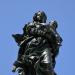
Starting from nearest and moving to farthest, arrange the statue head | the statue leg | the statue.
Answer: the statue leg → the statue → the statue head

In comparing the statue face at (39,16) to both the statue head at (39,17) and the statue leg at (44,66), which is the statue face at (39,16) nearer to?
the statue head at (39,17)

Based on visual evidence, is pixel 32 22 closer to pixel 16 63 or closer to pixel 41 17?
pixel 41 17

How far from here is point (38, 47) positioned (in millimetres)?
25094

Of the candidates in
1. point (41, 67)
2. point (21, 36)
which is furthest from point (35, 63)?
point (21, 36)

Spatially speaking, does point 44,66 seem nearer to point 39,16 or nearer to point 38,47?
point 38,47

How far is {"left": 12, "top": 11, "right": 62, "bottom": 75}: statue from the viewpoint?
80.0ft

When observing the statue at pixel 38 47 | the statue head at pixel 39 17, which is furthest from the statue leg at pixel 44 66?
the statue head at pixel 39 17

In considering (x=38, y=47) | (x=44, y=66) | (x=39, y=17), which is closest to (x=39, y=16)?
(x=39, y=17)

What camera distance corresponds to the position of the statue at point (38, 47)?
80.0 feet

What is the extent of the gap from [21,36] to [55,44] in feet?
4.32

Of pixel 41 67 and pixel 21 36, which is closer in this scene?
pixel 41 67

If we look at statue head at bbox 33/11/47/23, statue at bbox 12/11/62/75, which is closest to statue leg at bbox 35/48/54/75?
statue at bbox 12/11/62/75

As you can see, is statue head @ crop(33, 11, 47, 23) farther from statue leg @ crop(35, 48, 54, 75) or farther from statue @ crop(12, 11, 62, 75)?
statue leg @ crop(35, 48, 54, 75)

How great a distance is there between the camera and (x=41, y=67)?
Answer: 24281mm
